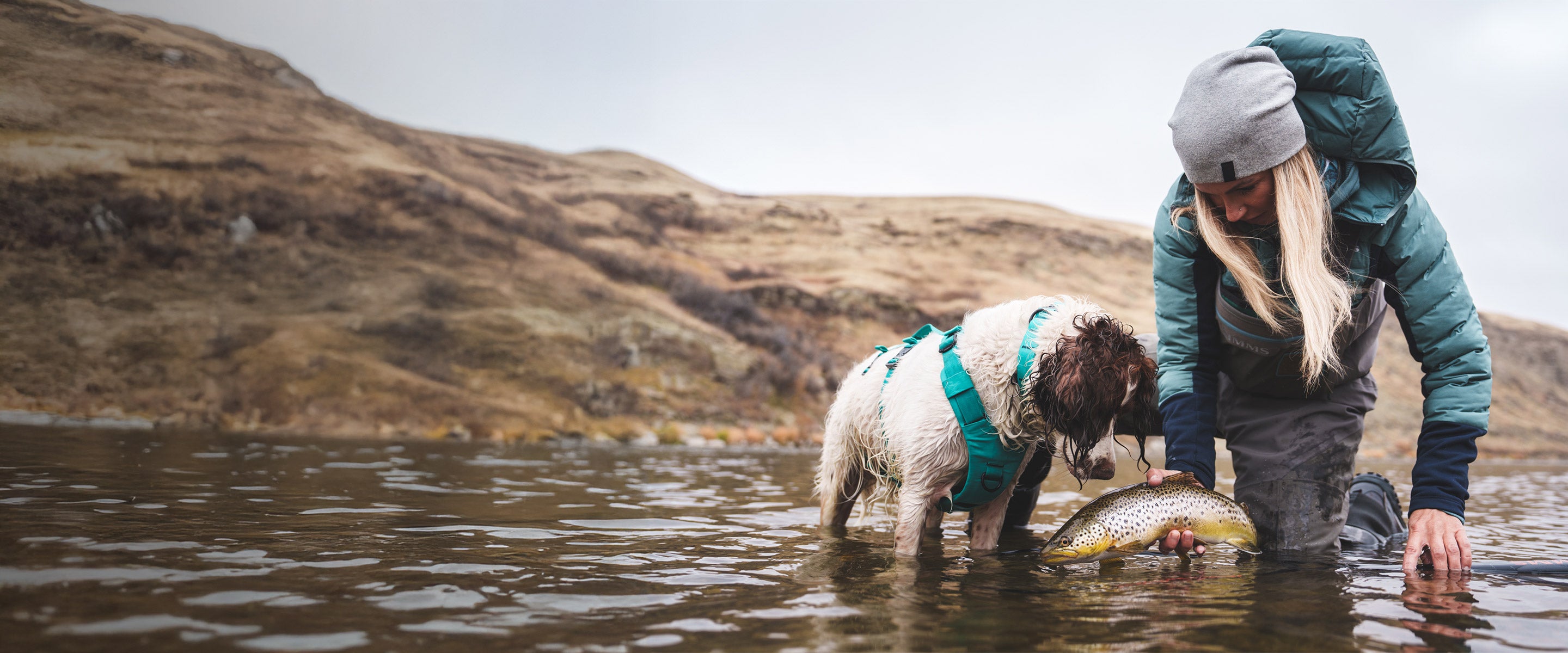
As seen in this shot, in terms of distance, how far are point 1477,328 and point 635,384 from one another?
647 inches

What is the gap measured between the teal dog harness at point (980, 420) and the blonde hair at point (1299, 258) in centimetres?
87

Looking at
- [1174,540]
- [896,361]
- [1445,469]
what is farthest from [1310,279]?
[896,361]

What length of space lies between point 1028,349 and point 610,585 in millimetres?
2308

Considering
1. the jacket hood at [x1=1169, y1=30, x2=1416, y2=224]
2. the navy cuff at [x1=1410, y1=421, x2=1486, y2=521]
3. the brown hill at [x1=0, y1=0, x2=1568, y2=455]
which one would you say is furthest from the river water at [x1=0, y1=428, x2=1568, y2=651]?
the brown hill at [x1=0, y1=0, x2=1568, y2=455]

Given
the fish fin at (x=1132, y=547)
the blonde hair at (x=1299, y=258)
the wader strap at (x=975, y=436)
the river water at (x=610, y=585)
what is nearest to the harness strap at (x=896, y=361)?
the wader strap at (x=975, y=436)

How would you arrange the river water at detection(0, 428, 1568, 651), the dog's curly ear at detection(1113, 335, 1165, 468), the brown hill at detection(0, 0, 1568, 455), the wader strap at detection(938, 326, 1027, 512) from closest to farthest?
the river water at detection(0, 428, 1568, 651), the dog's curly ear at detection(1113, 335, 1165, 468), the wader strap at detection(938, 326, 1027, 512), the brown hill at detection(0, 0, 1568, 455)

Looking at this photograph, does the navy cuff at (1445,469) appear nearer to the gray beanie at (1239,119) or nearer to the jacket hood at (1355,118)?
the jacket hood at (1355,118)

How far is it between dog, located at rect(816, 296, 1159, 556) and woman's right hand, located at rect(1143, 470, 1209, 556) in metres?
0.17

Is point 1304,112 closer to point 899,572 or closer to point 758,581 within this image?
point 899,572

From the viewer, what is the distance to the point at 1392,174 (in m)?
3.67

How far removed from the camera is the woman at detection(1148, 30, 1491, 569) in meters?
3.50

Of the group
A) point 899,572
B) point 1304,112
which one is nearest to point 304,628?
point 899,572

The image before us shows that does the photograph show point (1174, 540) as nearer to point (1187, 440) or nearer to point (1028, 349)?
point (1187, 440)

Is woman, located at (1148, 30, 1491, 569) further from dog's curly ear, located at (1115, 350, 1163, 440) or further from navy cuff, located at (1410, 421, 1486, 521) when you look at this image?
dog's curly ear, located at (1115, 350, 1163, 440)
